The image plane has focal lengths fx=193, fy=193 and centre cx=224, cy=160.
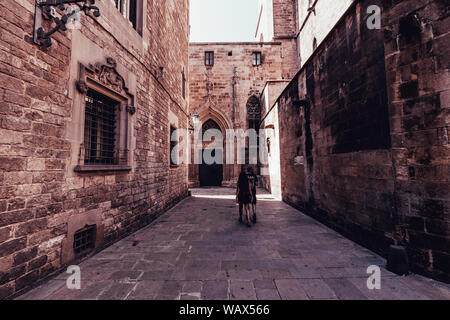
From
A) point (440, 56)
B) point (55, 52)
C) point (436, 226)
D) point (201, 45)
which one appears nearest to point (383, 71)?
point (440, 56)

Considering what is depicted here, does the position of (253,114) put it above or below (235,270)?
above

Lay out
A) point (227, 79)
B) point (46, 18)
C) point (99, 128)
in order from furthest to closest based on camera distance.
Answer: point (227, 79) → point (99, 128) → point (46, 18)

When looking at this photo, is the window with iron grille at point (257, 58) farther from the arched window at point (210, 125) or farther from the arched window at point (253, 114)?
the arched window at point (210, 125)

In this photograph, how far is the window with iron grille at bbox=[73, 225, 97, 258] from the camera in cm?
346

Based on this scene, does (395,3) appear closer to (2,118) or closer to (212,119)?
(2,118)

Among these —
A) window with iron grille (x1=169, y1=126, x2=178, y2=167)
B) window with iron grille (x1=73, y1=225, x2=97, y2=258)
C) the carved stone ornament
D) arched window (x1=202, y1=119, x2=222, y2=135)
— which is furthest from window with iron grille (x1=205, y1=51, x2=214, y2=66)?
window with iron grille (x1=73, y1=225, x2=97, y2=258)

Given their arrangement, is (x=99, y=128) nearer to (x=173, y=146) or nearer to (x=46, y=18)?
(x=46, y=18)

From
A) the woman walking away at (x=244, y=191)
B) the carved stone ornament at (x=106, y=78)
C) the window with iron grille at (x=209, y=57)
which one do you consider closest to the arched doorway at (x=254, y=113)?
the window with iron grille at (x=209, y=57)

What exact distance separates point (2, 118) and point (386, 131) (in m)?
5.80

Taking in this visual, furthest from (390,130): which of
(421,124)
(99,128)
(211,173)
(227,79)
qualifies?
(227,79)

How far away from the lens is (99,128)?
425cm

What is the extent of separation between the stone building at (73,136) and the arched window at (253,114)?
10920 millimetres

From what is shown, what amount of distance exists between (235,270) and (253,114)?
14.6 metres
